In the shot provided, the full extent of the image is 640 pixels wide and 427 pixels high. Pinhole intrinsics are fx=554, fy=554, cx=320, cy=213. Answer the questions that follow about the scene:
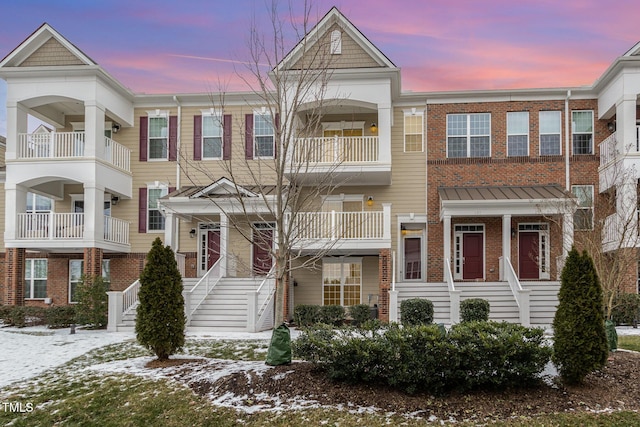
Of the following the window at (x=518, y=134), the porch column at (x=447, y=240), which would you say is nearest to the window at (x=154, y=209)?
the porch column at (x=447, y=240)

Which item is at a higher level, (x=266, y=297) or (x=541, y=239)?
(x=541, y=239)

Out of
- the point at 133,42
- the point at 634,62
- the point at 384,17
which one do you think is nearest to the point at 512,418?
the point at 384,17

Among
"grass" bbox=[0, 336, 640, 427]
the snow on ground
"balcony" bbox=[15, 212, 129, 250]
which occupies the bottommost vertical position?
the snow on ground

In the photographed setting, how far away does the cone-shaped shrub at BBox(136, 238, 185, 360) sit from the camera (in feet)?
35.1

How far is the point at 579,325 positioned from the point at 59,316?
16.3 metres

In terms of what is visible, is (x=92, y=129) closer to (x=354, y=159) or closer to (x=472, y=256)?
(x=354, y=159)

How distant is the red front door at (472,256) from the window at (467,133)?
125 inches

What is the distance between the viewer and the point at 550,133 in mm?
20812

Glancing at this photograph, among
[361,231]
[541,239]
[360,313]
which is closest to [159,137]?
[361,231]

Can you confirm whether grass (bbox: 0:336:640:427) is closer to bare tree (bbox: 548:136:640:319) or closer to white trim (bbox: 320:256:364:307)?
white trim (bbox: 320:256:364:307)

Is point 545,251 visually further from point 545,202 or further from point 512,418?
point 512,418

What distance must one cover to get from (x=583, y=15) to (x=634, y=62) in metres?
4.84

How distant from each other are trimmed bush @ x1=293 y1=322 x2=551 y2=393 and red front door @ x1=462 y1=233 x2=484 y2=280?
12.5 metres

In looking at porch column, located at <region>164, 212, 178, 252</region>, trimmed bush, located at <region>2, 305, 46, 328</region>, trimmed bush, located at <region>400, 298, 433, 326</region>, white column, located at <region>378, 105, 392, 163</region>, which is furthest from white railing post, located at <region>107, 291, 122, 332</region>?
white column, located at <region>378, 105, 392, 163</region>
